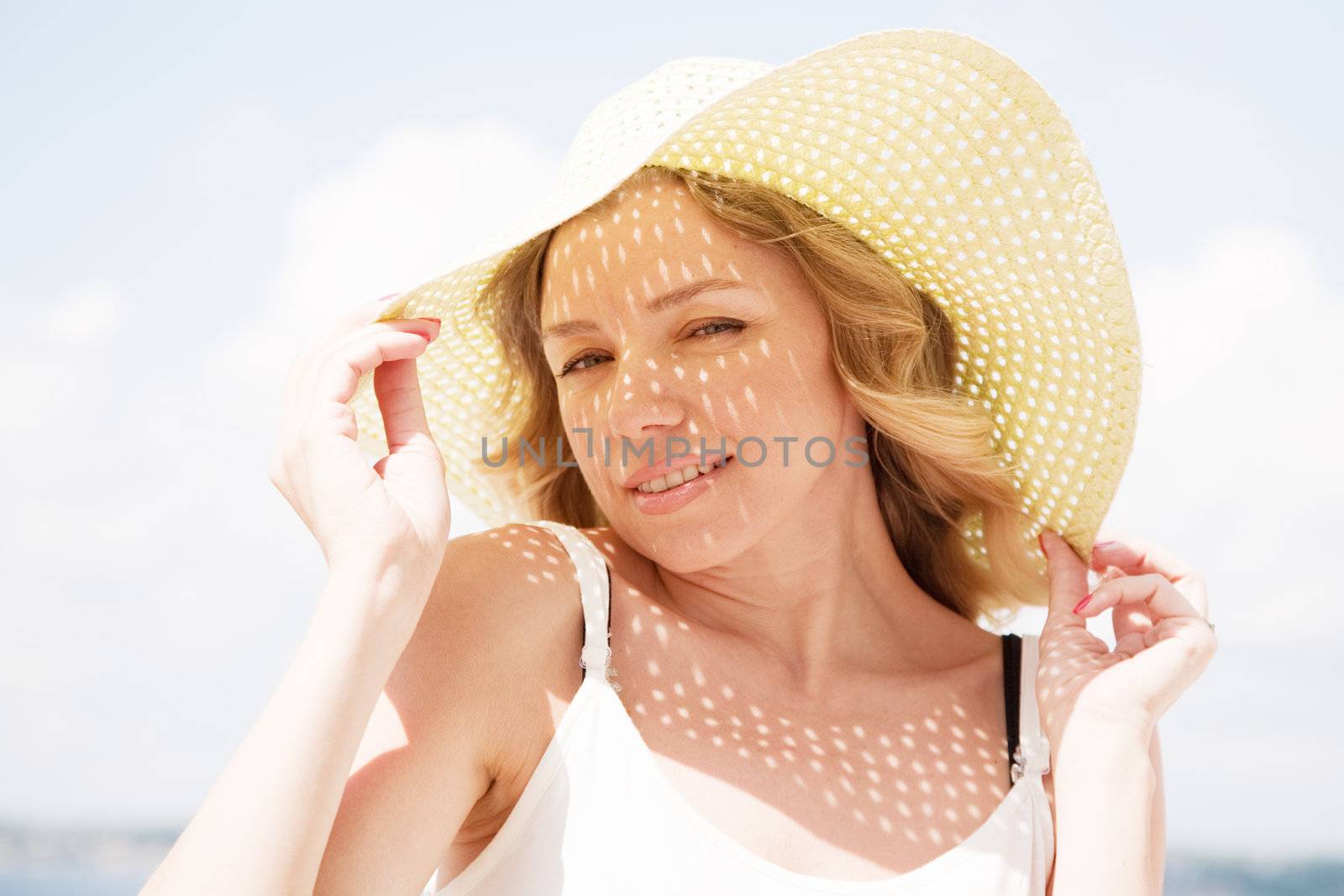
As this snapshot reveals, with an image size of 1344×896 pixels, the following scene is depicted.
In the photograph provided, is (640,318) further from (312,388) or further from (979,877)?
(979,877)

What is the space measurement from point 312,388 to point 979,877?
4.00 ft

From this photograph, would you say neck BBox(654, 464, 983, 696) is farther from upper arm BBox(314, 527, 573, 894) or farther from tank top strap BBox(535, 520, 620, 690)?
upper arm BBox(314, 527, 573, 894)

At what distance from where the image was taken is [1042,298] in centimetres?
210

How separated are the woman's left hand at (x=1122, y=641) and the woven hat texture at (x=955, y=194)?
9cm

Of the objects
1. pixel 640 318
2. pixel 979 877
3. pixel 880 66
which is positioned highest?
pixel 880 66

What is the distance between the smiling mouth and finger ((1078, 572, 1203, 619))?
0.68 metres

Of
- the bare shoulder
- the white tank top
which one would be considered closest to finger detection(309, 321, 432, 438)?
the bare shoulder

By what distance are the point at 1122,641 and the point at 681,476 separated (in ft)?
2.72

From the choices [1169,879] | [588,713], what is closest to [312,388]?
[588,713]

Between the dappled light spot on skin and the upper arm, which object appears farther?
the dappled light spot on skin

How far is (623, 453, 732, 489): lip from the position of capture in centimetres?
194

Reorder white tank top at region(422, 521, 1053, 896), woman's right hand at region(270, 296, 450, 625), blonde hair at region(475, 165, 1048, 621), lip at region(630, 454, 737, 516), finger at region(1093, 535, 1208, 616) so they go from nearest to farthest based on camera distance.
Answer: woman's right hand at region(270, 296, 450, 625) < white tank top at region(422, 521, 1053, 896) < lip at region(630, 454, 737, 516) < blonde hair at region(475, 165, 1048, 621) < finger at region(1093, 535, 1208, 616)

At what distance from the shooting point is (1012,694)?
2.15 m

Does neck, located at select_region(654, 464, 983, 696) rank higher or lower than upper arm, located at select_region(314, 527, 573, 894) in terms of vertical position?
lower
